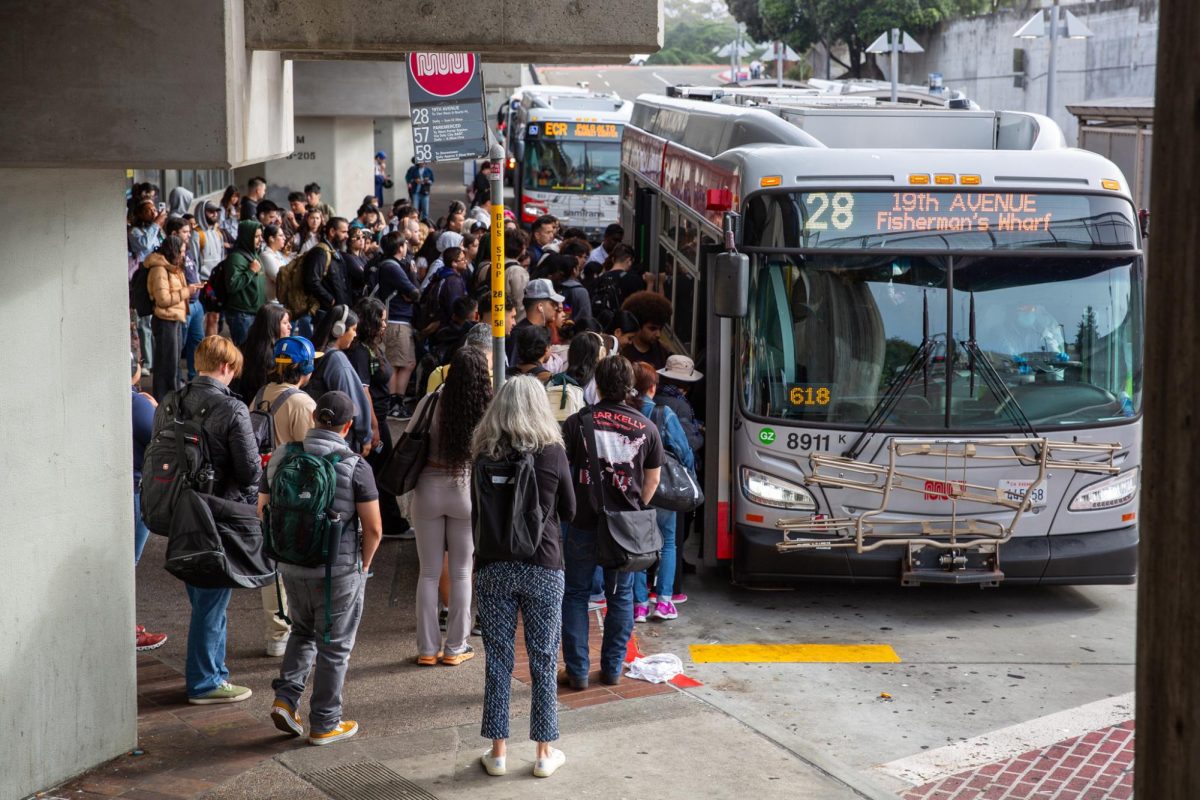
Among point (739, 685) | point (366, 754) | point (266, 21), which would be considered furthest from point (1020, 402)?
point (266, 21)

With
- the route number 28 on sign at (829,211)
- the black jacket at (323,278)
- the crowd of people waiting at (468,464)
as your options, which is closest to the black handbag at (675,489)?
the crowd of people waiting at (468,464)

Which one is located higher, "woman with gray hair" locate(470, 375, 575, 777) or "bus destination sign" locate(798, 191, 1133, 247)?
"bus destination sign" locate(798, 191, 1133, 247)

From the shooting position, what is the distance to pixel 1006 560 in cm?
884

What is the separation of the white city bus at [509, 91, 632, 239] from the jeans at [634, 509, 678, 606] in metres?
18.3

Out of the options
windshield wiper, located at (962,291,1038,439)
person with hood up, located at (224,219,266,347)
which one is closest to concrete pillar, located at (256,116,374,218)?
person with hood up, located at (224,219,266,347)

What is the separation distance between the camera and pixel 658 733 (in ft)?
22.6

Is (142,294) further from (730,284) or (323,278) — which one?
(730,284)

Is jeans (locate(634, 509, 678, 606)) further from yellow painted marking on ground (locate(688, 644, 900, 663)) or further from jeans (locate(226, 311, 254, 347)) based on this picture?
jeans (locate(226, 311, 254, 347))

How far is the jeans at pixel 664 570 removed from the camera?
867 cm

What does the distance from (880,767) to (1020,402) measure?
2913 mm

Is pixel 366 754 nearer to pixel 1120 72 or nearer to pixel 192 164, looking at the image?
pixel 192 164

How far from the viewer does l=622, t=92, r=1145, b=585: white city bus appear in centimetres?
873

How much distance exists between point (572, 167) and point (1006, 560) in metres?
19.2

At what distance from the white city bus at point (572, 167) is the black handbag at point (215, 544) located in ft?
66.5
